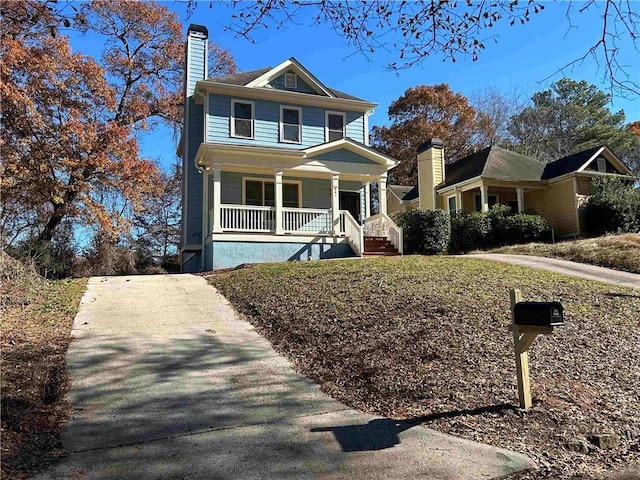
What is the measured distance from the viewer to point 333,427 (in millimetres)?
4258

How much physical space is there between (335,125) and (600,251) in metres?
10.4

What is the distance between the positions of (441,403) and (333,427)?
3.79 feet

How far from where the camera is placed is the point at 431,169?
78.8 ft

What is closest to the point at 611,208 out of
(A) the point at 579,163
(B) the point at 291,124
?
(A) the point at 579,163

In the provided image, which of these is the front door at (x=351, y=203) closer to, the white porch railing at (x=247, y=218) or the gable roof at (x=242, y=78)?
the white porch railing at (x=247, y=218)

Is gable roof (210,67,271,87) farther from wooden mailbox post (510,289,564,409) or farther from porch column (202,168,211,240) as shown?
wooden mailbox post (510,289,564,409)

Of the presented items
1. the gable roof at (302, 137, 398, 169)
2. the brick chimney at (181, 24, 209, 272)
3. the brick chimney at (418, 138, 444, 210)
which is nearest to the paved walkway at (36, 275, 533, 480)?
the gable roof at (302, 137, 398, 169)

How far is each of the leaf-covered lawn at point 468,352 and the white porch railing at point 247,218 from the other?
5.38 m

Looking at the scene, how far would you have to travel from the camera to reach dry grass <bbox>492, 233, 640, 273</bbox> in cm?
1321

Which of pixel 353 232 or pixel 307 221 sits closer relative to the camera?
pixel 353 232

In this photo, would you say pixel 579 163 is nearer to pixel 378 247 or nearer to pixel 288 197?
pixel 378 247

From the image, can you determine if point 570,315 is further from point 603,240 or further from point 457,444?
point 603,240

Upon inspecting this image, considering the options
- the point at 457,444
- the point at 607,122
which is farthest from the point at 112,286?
the point at 607,122

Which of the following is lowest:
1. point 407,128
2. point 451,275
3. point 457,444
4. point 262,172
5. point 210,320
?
point 457,444
